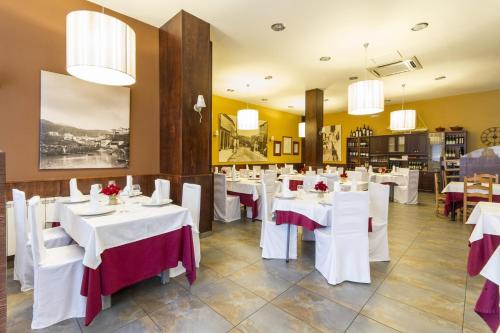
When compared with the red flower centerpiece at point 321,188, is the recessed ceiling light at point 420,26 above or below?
above

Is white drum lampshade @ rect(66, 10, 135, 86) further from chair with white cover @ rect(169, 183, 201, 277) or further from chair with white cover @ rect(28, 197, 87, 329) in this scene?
chair with white cover @ rect(169, 183, 201, 277)

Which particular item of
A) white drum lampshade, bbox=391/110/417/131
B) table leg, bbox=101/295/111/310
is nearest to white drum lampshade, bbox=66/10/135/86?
table leg, bbox=101/295/111/310

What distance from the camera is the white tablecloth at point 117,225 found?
74.0 inches

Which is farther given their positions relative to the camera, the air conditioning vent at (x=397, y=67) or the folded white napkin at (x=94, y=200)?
the air conditioning vent at (x=397, y=67)

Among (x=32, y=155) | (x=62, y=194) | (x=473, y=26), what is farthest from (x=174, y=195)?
(x=473, y=26)

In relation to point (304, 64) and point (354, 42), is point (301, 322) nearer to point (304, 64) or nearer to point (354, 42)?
point (354, 42)

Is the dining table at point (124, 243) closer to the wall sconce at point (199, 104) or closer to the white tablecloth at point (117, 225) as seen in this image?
the white tablecloth at point (117, 225)

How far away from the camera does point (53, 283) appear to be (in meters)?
→ 1.94

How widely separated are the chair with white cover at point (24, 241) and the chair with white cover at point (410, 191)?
7502 mm

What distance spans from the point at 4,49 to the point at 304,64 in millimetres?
5107

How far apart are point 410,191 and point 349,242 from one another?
5357mm

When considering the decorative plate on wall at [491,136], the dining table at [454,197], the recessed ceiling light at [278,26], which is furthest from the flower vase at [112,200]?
the decorative plate on wall at [491,136]

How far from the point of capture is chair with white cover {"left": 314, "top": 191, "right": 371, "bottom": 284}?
2.58 m
